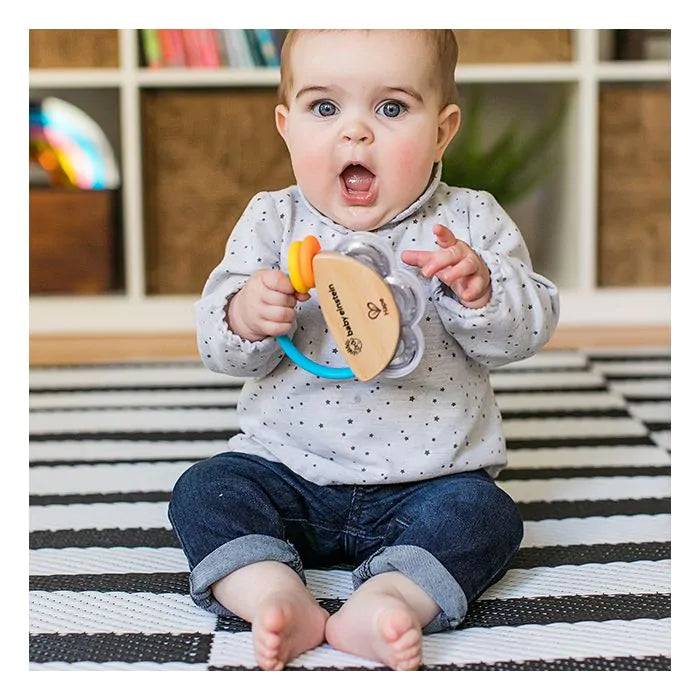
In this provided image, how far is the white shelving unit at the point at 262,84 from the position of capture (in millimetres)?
1938

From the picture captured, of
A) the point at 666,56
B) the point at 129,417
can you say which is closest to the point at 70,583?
the point at 129,417

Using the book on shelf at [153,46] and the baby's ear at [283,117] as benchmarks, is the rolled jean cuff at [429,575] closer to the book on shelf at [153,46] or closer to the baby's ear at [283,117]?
the baby's ear at [283,117]

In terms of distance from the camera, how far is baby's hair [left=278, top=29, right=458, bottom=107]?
804 mm

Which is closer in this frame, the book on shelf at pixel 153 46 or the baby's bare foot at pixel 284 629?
the baby's bare foot at pixel 284 629

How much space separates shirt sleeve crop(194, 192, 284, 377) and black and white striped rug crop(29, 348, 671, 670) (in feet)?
0.53

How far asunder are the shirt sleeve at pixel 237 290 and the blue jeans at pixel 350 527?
8 centimetres

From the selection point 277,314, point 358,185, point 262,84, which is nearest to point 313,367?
point 277,314

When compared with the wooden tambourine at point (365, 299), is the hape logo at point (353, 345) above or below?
below

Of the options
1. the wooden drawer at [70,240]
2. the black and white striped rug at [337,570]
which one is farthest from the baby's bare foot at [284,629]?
the wooden drawer at [70,240]

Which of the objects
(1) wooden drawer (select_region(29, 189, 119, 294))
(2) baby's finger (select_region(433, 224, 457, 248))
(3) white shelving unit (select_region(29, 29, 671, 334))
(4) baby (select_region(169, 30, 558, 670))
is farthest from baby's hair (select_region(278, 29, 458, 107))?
(1) wooden drawer (select_region(29, 189, 119, 294))

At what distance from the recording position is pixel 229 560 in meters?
0.73

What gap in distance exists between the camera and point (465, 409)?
0.84m
